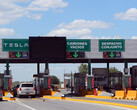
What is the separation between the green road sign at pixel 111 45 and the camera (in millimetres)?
52625

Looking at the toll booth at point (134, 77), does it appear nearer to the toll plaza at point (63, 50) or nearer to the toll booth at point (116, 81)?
the toll plaza at point (63, 50)

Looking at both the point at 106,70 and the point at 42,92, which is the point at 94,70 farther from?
the point at 42,92

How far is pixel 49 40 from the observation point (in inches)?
2037

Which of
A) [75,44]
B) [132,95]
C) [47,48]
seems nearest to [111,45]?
[75,44]

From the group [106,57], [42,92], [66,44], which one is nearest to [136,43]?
[106,57]

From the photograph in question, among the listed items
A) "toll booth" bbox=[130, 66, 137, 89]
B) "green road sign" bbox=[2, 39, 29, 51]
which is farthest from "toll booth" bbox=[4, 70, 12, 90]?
"toll booth" bbox=[130, 66, 137, 89]

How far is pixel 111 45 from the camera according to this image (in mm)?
52656

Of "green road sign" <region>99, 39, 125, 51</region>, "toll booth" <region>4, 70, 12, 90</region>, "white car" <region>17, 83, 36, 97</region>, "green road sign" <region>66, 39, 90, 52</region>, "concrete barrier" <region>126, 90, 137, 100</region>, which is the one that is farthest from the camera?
"green road sign" <region>99, 39, 125, 51</region>

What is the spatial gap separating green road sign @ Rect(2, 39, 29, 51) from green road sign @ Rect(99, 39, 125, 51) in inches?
370

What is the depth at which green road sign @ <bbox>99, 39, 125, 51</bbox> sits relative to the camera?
5262cm

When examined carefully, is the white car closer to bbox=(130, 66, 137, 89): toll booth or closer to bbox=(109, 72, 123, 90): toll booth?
bbox=(130, 66, 137, 89): toll booth

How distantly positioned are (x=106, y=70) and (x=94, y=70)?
182 centimetres

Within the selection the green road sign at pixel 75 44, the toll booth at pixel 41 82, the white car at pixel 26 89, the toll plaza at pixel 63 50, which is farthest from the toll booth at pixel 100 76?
the white car at pixel 26 89

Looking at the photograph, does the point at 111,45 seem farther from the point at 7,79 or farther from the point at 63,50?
the point at 7,79
